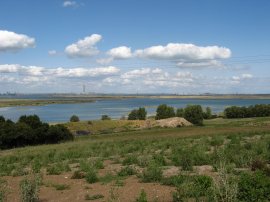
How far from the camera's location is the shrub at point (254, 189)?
27.7 ft

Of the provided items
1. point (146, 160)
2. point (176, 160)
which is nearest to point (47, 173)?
point (146, 160)

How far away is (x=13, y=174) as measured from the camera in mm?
16109

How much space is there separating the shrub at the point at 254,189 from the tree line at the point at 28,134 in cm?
4254

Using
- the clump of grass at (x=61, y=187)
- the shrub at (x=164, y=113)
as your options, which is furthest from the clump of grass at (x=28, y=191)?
the shrub at (x=164, y=113)

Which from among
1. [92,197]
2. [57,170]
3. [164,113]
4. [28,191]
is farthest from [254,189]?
[164,113]

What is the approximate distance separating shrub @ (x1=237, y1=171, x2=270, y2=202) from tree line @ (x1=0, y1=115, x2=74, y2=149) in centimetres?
4254

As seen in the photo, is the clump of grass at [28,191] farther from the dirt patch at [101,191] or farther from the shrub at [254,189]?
the shrub at [254,189]

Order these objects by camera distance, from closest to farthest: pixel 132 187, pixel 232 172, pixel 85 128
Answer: pixel 132 187 → pixel 232 172 → pixel 85 128

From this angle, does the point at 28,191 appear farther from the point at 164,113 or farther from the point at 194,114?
the point at 164,113

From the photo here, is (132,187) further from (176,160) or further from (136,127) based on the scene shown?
(136,127)

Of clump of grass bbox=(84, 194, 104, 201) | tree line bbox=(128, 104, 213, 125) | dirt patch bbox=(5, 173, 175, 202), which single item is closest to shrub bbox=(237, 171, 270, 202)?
dirt patch bbox=(5, 173, 175, 202)

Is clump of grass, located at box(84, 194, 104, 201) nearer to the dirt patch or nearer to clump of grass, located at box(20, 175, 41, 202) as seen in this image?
the dirt patch

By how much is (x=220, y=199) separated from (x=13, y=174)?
10.0 metres

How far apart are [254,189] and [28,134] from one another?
143 feet
